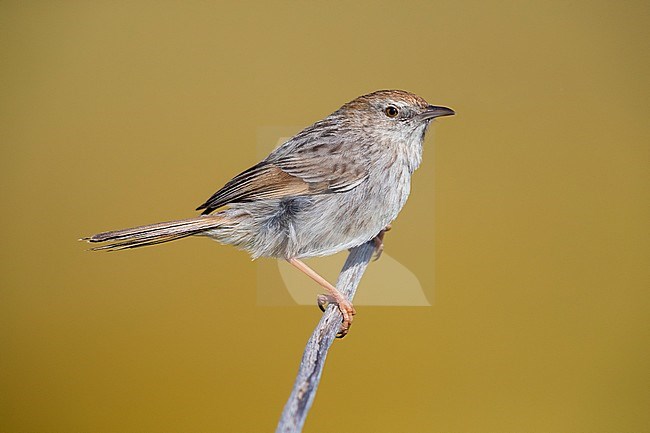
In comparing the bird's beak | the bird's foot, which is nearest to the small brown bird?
the bird's beak

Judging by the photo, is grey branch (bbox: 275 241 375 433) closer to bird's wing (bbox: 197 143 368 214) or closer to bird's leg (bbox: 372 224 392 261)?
bird's leg (bbox: 372 224 392 261)

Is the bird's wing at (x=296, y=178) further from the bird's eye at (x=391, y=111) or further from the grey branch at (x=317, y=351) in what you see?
the grey branch at (x=317, y=351)

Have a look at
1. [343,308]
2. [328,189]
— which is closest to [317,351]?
[343,308]

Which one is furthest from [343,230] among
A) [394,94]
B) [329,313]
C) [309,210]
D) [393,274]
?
[393,274]

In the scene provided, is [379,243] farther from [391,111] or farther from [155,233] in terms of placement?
[155,233]

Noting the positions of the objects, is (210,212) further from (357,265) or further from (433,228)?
(433,228)

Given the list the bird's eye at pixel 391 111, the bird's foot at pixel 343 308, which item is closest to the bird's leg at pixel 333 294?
the bird's foot at pixel 343 308
